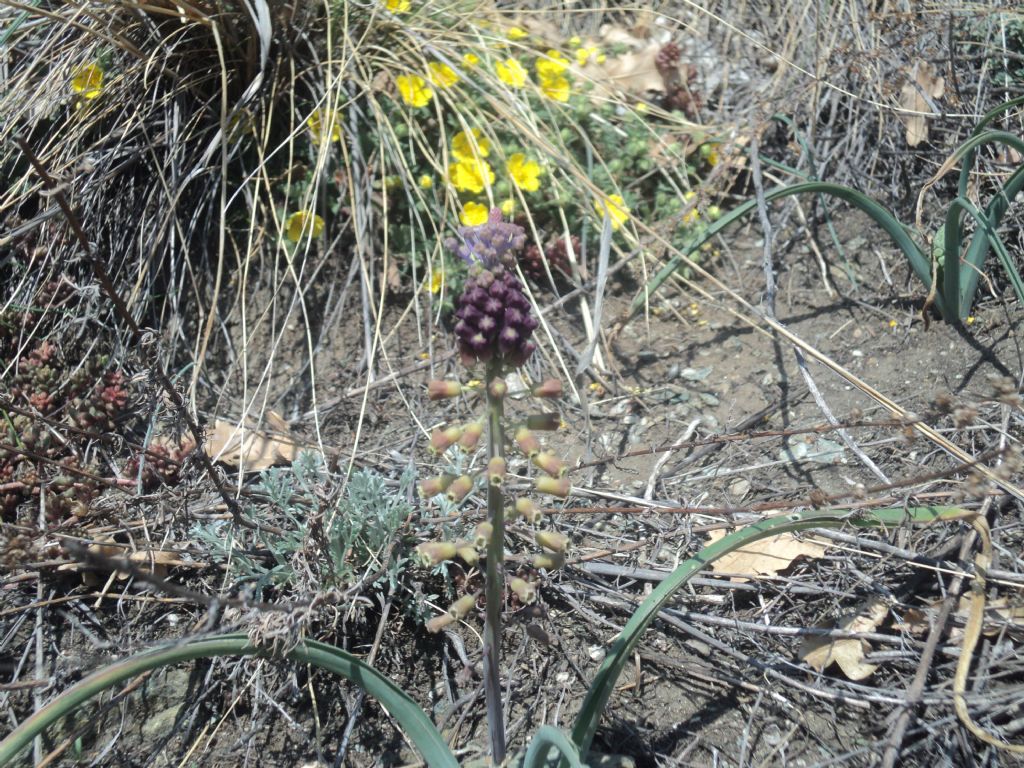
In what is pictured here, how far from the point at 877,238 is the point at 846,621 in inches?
64.0

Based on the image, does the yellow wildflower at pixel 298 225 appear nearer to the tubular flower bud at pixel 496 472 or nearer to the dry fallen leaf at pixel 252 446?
the dry fallen leaf at pixel 252 446

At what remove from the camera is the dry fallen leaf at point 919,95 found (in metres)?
3.10

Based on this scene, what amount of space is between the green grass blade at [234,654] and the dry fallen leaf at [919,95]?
2.68m

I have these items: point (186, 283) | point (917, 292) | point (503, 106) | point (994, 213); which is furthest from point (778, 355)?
point (186, 283)

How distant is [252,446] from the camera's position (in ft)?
8.61

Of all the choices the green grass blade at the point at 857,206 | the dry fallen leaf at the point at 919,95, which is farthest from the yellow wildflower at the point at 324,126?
the dry fallen leaf at the point at 919,95

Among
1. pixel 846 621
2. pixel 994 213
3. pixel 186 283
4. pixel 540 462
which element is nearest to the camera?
pixel 540 462

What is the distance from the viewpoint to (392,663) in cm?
213

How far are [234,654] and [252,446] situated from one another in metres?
1.22

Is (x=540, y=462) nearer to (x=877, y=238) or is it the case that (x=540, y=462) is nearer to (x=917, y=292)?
(x=917, y=292)

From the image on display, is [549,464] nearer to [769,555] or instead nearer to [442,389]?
[442,389]

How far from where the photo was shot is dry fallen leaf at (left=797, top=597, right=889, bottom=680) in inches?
77.0

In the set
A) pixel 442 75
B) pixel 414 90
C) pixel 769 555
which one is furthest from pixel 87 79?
pixel 769 555

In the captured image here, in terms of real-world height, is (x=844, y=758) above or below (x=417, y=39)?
below
